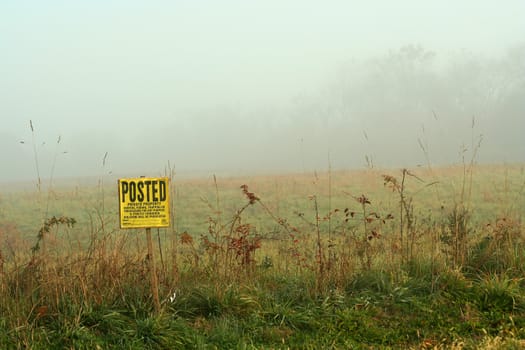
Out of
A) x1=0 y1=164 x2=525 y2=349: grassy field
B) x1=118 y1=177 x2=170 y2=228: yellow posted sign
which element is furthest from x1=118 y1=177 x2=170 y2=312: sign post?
x1=0 y1=164 x2=525 y2=349: grassy field

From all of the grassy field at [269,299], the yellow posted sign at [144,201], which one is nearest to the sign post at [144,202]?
the yellow posted sign at [144,201]

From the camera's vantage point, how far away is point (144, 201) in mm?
4941

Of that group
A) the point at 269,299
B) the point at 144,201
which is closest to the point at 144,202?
the point at 144,201

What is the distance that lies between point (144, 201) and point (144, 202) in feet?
0.04

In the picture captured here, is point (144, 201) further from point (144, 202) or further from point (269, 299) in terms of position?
point (269, 299)

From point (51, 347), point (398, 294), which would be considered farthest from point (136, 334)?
point (398, 294)

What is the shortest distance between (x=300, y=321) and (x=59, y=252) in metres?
3.10

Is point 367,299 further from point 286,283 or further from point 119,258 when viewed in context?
point 119,258

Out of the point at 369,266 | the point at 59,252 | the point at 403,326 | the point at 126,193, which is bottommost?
the point at 403,326

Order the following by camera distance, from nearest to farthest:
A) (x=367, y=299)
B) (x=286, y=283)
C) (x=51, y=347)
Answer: (x=51, y=347)
(x=367, y=299)
(x=286, y=283)

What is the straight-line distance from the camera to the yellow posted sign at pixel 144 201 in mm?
4918

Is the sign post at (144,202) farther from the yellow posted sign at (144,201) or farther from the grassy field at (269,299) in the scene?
the grassy field at (269,299)

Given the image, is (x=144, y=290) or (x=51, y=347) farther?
(x=144, y=290)

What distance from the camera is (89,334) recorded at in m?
4.39
